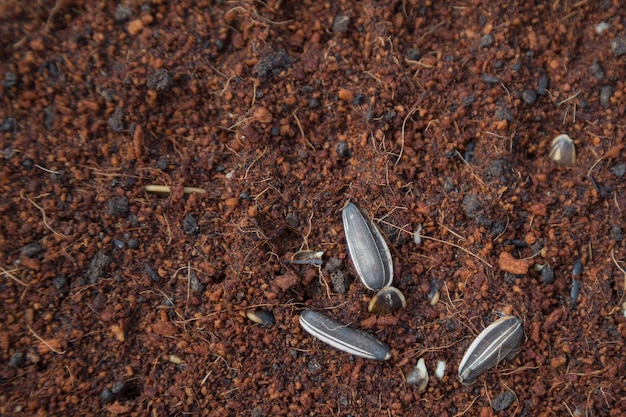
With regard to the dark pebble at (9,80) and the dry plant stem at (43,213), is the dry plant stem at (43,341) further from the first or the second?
the dark pebble at (9,80)

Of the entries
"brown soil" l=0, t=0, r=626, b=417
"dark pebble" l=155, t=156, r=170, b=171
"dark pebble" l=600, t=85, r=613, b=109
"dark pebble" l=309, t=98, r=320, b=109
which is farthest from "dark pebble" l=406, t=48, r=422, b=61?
"dark pebble" l=155, t=156, r=170, b=171

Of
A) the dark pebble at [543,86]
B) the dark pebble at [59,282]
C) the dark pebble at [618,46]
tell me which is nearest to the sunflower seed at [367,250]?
the dark pebble at [543,86]

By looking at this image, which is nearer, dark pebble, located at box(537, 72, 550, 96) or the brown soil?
the brown soil

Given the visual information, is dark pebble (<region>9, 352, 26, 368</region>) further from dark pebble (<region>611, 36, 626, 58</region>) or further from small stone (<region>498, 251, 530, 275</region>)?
dark pebble (<region>611, 36, 626, 58</region>)

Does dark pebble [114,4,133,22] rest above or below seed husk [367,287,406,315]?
above

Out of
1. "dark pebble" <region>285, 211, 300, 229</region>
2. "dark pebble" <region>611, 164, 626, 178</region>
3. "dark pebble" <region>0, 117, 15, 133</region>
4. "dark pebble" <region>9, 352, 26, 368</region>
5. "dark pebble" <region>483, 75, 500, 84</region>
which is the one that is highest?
"dark pebble" <region>483, 75, 500, 84</region>

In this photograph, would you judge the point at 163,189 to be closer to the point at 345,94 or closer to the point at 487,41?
the point at 345,94

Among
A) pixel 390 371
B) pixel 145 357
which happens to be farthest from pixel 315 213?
pixel 145 357
